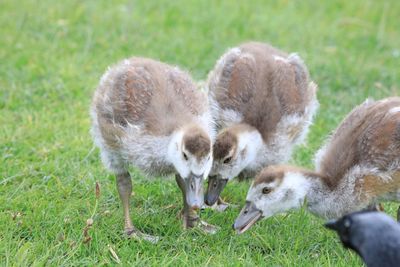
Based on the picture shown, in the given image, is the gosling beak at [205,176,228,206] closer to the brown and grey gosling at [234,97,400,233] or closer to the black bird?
the brown and grey gosling at [234,97,400,233]

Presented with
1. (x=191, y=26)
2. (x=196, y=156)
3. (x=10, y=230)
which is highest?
(x=196, y=156)

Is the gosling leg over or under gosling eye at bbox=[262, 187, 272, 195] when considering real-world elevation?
under

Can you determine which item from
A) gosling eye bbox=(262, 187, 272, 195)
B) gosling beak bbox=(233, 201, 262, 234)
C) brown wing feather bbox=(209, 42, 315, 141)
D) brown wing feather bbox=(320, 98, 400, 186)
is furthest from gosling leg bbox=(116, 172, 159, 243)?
brown wing feather bbox=(320, 98, 400, 186)

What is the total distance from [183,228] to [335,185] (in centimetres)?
123

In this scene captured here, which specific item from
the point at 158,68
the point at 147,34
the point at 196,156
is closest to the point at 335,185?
the point at 196,156

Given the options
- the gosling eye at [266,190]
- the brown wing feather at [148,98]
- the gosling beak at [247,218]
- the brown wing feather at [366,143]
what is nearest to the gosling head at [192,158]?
the brown wing feather at [148,98]

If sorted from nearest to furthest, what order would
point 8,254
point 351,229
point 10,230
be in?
1. point 351,229
2. point 8,254
3. point 10,230

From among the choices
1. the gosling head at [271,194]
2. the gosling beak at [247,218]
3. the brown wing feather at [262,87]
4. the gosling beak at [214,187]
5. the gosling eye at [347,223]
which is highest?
the gosling eye at [347,223]

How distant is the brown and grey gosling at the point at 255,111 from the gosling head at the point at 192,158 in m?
0.58

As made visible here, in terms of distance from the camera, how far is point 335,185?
5.97m

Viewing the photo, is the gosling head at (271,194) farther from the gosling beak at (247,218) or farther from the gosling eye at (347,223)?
the gosling eye at (347,223)

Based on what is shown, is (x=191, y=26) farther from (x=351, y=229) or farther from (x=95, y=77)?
(x=351, y=229)

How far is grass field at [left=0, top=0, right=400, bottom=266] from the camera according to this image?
5.81 metres

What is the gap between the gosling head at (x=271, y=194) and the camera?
5949 millimetres
